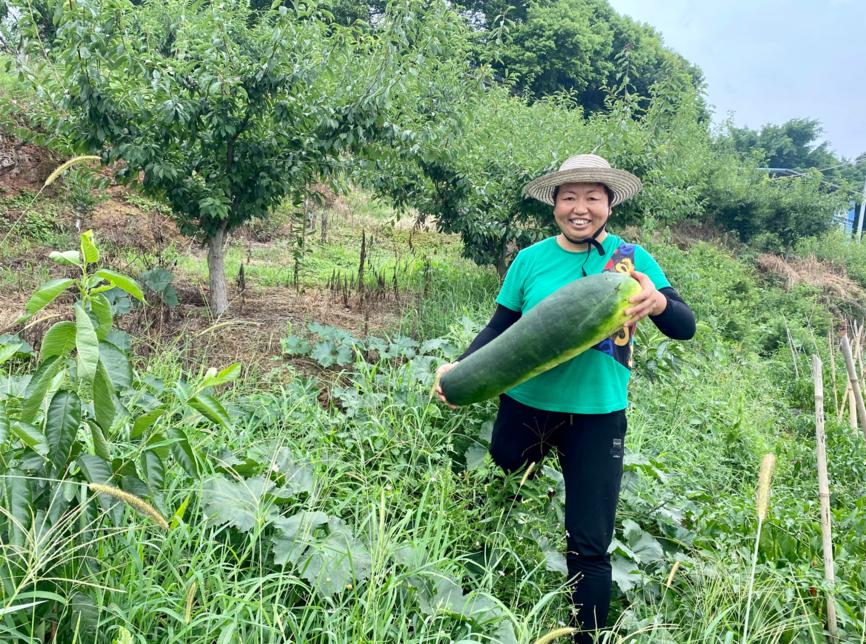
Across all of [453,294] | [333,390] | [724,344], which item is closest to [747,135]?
[724,344]

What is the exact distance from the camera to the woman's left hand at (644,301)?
73.2 inches

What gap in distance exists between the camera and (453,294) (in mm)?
6523

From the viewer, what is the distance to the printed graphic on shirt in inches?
80.5

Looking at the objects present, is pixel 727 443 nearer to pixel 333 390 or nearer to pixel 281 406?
pixel 333 390

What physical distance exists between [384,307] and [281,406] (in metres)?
2.83

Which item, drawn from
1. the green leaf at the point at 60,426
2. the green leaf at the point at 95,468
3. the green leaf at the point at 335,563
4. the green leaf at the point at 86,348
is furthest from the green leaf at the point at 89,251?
the green leaf at the point at 335,563

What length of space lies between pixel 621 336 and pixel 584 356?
6.2 inches

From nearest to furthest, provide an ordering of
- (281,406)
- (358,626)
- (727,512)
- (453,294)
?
(358,626), (727,512), (281,406), (453,294)

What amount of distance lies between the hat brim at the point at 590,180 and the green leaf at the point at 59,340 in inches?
65.6

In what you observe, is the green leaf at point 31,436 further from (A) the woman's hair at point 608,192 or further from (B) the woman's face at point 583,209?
(A) the woman's hair at point 608,192

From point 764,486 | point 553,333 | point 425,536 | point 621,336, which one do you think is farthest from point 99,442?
point 764,486

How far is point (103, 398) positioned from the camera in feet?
4.32

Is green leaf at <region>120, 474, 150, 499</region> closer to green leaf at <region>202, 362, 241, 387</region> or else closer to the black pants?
green leaf at <region>202, 362, 241, 387</region>

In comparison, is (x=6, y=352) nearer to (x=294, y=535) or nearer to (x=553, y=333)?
(x=294, y=535)
